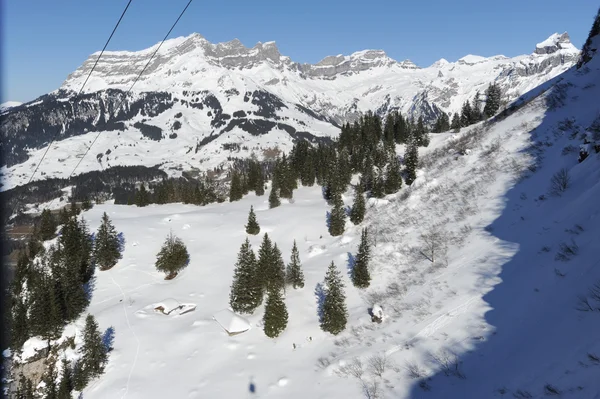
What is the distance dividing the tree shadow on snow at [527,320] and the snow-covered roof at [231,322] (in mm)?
27201

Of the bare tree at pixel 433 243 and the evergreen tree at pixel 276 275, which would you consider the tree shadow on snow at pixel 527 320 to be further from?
the evergreen tree at pixel 276 275

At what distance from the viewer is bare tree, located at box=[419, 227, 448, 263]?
4512cm

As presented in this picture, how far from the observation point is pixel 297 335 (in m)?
43.9

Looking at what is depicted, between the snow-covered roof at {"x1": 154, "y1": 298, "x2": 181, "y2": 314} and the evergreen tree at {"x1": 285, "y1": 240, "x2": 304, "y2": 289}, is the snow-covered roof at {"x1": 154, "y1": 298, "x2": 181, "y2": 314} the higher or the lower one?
the lower one

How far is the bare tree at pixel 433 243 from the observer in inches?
1777

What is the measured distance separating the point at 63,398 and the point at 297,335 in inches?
1139

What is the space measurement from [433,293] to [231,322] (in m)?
27.7

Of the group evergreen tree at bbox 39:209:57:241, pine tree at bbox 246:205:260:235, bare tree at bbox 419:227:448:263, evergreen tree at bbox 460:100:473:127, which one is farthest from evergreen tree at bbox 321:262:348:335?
evergreen tree at bbox 460:100:473:127

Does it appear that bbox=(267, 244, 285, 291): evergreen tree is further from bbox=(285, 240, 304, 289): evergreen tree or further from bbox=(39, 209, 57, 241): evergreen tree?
bbox=(39, 209, 57, 241): evergreen tree

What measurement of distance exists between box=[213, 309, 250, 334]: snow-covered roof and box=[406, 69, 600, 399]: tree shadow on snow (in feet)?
89.2

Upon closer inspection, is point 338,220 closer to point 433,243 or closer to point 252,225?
point 252,225

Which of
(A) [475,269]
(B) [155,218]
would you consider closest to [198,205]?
(B) [155,218]

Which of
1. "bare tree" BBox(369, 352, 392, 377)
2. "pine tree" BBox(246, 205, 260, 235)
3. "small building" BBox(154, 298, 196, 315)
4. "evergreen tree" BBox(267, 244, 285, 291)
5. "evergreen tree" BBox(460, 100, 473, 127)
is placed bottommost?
"small building" BBox(154, 298, 196, 315)

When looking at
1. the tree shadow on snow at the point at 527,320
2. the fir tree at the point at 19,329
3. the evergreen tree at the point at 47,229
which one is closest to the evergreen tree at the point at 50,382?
the fir tree at the point at 19,329
